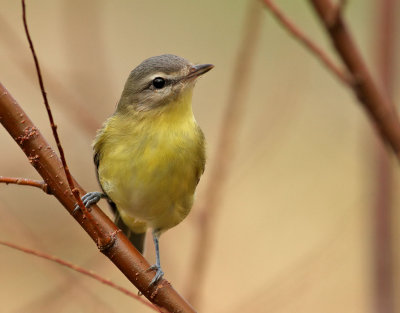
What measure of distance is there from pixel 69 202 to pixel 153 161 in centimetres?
115

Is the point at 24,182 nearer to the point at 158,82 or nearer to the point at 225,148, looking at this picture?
the point at 225,148

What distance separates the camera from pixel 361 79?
2.64 meters

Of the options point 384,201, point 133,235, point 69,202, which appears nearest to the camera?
point 69,202

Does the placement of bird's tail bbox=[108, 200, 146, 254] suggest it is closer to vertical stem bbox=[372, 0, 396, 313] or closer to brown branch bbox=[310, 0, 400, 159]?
vertical stem bbox=[372, 0, 396, 313]

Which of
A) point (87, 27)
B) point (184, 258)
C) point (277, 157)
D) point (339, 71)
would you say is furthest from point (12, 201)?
point (339, 71)

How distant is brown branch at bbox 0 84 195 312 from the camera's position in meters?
2.48

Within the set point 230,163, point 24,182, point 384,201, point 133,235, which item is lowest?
point 133,235

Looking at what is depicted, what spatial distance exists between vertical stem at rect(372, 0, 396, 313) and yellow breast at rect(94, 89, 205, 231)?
1.14 meters

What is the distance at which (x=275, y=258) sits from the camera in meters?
7.29

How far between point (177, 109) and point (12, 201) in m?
3.64

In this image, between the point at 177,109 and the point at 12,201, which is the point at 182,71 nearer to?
the point at 177,109

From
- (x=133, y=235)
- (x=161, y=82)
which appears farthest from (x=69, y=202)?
(x=133, y=235)

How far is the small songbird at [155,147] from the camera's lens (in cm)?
375

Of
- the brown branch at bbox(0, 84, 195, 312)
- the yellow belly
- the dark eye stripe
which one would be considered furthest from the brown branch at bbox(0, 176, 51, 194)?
the dark eye stripe
